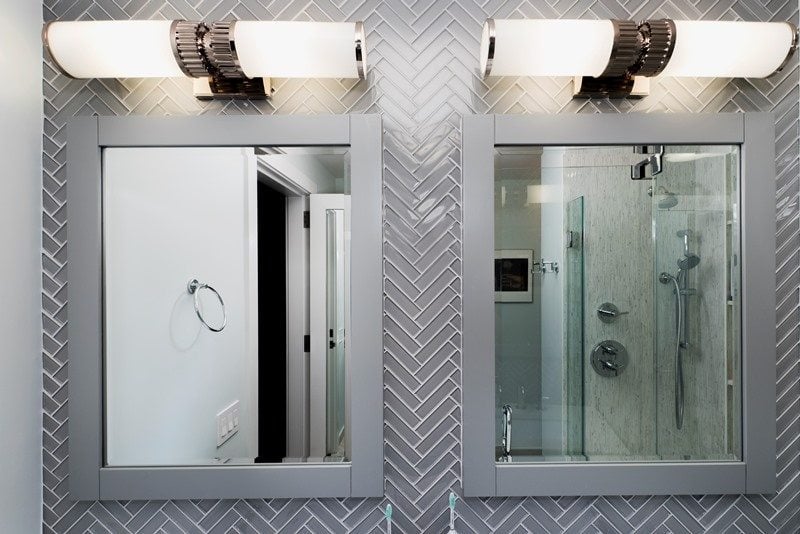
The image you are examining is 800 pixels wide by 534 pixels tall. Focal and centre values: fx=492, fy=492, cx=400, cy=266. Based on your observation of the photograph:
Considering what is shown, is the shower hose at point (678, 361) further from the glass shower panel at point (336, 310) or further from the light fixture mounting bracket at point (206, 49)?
the light fixture mounting bracket at point (206, 49)

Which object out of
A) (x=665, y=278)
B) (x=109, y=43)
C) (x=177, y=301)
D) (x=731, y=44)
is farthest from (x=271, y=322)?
(x=731, y=44)

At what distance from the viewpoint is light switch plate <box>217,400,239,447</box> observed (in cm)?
111

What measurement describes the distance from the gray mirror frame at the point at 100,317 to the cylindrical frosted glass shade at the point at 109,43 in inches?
4.8

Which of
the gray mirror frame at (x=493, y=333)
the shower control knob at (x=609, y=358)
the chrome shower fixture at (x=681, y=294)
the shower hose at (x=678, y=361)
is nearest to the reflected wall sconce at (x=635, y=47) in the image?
the gray mirror frame at (x=493, y=333)

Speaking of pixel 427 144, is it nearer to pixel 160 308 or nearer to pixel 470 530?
pixel 160 308

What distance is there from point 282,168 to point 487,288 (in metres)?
0.53

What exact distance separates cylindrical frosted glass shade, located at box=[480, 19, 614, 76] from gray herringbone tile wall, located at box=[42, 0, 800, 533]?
0.10 m

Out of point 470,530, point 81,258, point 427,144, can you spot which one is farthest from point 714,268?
point 81,258

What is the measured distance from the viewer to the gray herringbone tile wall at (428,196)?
3.68ft

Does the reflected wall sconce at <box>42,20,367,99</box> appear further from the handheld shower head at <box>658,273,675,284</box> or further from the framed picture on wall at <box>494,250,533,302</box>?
the handheld shower head at <box>658,273,675,284</box>

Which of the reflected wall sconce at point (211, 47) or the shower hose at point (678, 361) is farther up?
the reflected wall sconce at point (211, 47)

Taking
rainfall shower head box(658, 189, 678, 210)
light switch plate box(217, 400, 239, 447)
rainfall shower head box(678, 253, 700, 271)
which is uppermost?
rainfall shower head box(658, 189, 678, 210)

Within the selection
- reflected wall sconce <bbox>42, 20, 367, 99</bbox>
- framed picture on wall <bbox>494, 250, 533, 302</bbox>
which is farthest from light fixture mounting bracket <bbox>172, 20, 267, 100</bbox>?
framed picture on wall <bbox>494, 250, 533, 302</bbox>

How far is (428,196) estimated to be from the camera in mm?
1128
